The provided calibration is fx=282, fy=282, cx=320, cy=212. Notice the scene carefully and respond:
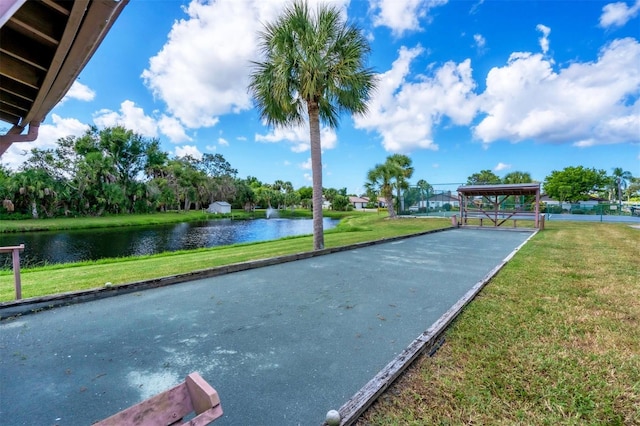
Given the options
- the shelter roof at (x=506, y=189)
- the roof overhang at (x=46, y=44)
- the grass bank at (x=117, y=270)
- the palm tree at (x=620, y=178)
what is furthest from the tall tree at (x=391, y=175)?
the palm tree at (x=620, y=178)

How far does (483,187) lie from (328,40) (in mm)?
11662

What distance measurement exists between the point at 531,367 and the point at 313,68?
7.58 metres

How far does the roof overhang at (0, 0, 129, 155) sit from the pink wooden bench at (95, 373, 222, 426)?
1793mm

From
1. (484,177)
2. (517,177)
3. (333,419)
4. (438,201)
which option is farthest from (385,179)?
(484,177)

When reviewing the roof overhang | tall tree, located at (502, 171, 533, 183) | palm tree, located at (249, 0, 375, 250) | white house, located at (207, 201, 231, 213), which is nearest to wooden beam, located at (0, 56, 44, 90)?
the roof overhang

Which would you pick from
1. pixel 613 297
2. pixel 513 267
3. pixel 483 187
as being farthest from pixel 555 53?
pixel 613 297

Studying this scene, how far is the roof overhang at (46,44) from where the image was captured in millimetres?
1875

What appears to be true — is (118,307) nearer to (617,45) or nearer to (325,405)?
(325,405)

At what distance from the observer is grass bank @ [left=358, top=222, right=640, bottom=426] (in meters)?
1.76

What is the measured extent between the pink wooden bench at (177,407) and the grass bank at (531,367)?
3.36 feet

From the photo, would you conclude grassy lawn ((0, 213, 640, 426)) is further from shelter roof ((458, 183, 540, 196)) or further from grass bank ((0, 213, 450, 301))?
shelter roof ((458, 183, 540, 196))

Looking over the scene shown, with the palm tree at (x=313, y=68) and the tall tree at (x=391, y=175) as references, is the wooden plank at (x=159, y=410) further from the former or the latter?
the tall tree at (x=391, y=175)

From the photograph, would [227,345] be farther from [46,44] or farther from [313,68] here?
[313,68]

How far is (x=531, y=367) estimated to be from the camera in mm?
2248
